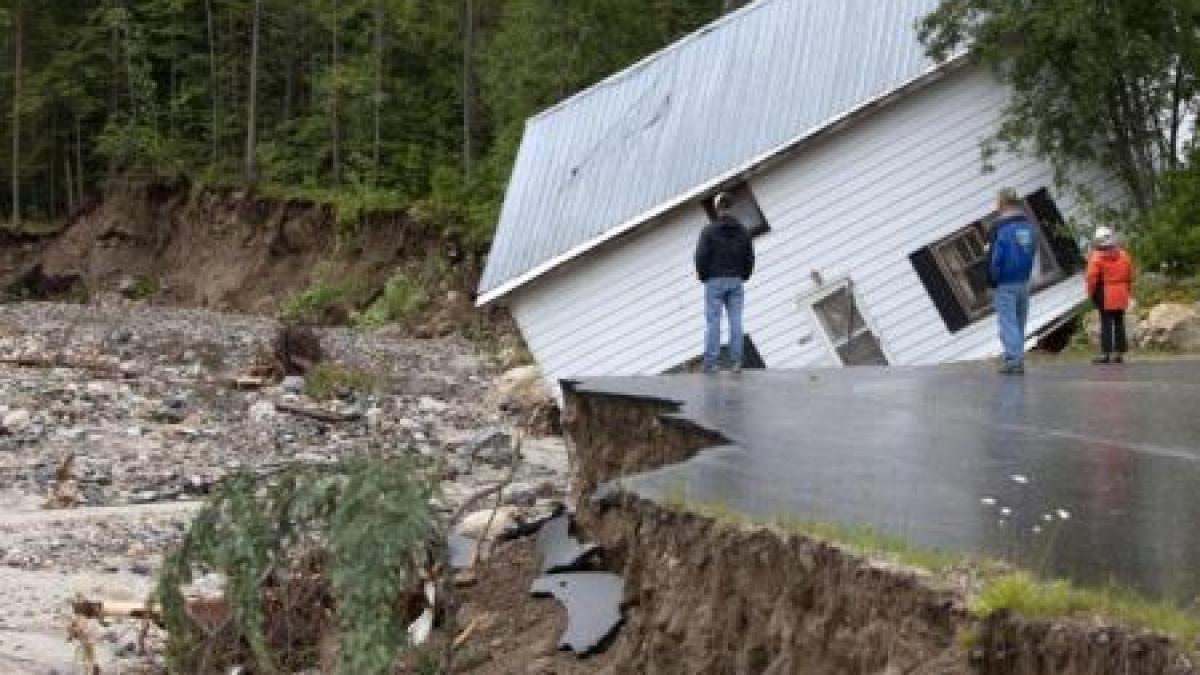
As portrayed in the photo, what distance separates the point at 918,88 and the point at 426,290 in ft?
82.1

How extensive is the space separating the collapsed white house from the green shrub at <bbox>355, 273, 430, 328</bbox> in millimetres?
22186

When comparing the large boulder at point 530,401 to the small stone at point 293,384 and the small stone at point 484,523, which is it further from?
the small stone at point 484,523

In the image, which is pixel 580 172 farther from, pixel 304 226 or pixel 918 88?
pixel 304 226

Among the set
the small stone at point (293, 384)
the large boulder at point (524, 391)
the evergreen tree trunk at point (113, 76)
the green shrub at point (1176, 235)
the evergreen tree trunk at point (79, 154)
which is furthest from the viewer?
the evergreen tree trunk at point (79, 154)

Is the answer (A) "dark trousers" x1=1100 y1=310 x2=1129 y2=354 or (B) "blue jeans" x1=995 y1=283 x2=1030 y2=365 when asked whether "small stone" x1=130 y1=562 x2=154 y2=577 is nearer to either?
(B) "blue jeans" x1=995 y1=283 x2=1030 y2=365

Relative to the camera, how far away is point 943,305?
24562mm

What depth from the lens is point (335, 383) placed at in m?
28.4

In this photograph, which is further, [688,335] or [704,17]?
[704,17]

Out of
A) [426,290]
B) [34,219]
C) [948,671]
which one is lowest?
[948,671]

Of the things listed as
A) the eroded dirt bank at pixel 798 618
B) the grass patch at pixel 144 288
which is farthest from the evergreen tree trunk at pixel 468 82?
the eroded dirt bank at pixel 798 618

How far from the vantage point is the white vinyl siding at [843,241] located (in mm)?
24609

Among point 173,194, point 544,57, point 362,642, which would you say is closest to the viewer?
point 362,642

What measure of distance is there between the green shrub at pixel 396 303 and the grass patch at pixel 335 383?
1734cm

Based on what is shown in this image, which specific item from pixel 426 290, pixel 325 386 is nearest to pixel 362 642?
pixel 325 386
